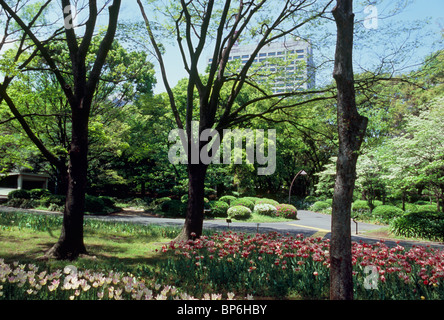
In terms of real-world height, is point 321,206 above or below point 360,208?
below

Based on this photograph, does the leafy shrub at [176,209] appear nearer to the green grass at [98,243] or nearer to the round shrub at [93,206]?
the round shrub at [93,206]

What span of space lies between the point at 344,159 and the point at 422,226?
527 inches

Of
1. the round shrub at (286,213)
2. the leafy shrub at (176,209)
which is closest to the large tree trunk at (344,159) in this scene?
the leafy shrub at (176,209)

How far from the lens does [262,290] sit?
14.7 ft

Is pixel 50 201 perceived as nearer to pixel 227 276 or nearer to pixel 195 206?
pixel 195 206


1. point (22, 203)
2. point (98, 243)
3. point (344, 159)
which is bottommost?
point (22, 203)

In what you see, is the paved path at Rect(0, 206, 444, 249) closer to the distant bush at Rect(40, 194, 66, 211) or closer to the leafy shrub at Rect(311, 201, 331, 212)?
the distant bush at Rect(40, 194, 66, 211)

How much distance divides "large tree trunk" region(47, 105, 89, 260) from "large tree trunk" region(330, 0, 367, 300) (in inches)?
209

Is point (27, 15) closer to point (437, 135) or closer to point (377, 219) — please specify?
point (437, 135)

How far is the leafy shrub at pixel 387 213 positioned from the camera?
19.7 meters

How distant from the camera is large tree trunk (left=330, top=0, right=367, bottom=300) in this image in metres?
3.50

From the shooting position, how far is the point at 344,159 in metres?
3.67

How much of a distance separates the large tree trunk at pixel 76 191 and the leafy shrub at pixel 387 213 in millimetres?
18995

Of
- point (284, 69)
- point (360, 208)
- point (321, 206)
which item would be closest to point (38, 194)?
point (284, 69)
